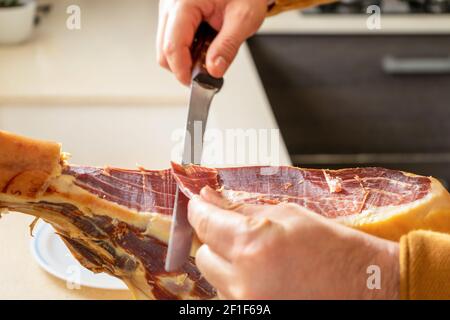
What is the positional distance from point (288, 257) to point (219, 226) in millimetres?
64

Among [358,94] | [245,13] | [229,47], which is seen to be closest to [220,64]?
[229,47]

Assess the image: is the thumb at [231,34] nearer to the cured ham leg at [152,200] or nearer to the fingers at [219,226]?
the cured ham leg at [152,200]

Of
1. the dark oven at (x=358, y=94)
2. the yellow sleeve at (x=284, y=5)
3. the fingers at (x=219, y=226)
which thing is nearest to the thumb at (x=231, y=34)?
the yellow sleeve at (x=284, y=5)

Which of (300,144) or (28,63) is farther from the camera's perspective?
(300,144)

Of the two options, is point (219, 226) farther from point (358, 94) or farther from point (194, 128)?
point (358, 94)

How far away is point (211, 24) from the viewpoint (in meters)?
1.16

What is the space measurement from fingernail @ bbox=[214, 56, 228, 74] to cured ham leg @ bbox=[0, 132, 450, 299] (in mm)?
229

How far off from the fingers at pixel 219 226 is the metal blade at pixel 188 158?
0.22 feet

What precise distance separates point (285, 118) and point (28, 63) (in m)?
0.71

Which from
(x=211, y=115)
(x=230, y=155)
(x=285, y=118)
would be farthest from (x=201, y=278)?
(x=285, y=118)

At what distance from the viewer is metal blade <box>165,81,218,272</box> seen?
2.27ft

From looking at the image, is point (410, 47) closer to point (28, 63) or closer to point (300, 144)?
point (300, 144)

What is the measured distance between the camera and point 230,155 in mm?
1201

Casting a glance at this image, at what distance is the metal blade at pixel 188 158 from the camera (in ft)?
2.27
